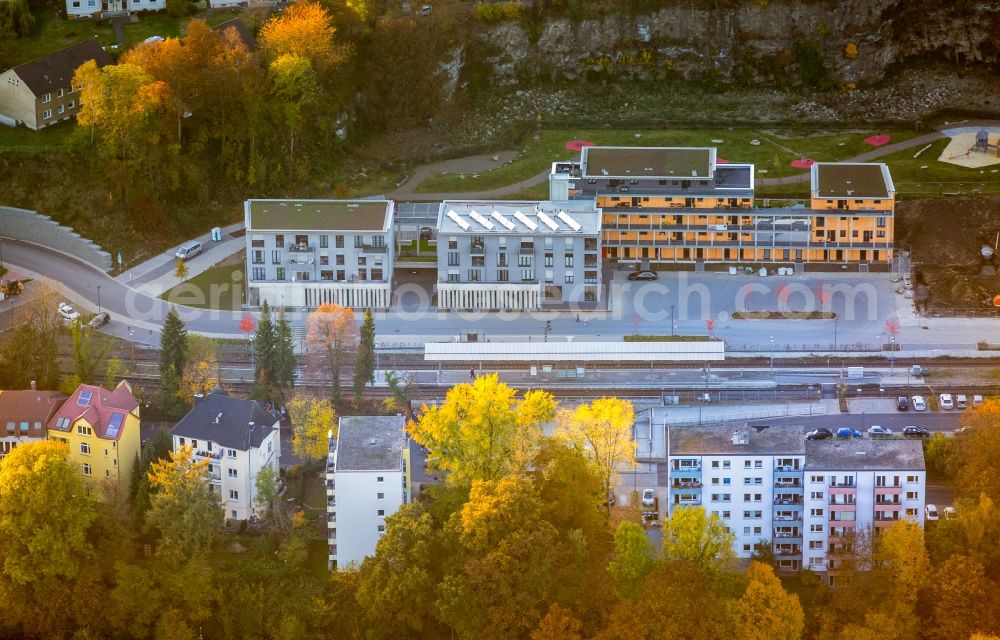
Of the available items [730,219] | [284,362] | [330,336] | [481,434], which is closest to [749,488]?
[481,434]

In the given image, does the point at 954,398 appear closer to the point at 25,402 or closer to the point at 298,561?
the point at 298,561

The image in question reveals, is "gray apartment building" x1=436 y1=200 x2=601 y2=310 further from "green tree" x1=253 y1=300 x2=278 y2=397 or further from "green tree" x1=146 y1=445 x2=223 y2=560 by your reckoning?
"green tree" x1=146 y1=445 x2=223 y2=560

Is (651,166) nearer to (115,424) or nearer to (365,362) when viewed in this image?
(365,362)

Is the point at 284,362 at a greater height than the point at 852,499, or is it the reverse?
the point at 284,362

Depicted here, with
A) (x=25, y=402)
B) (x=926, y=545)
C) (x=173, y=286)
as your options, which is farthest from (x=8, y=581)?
(x=926, y=545)

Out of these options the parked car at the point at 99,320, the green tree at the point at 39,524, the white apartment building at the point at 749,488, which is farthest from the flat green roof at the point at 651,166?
the green tree at the point at 39,524

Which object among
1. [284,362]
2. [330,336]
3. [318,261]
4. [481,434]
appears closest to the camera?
[481,434]
